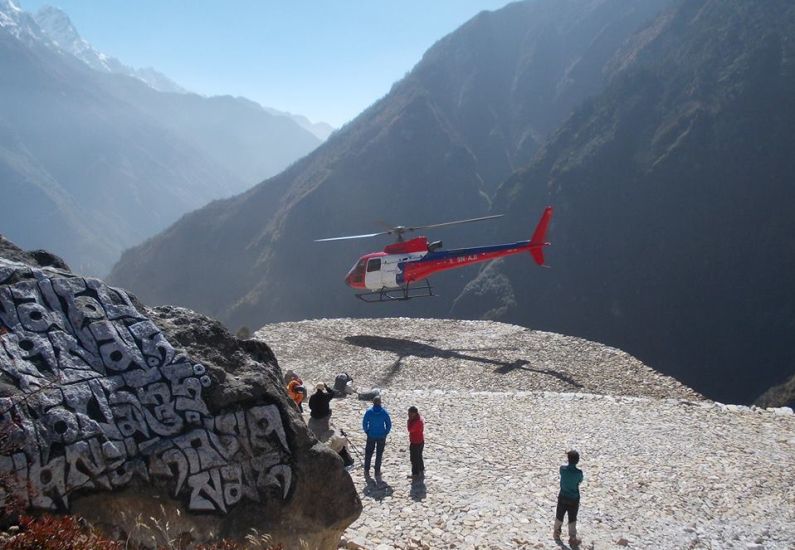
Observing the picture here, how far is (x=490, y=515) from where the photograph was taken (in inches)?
333

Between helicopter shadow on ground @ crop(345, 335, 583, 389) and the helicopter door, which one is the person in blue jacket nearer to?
helicopter shadow on ground @ crop(345, 335, 583, 389)

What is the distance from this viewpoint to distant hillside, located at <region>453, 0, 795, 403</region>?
54906 mm

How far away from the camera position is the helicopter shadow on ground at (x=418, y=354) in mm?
18656

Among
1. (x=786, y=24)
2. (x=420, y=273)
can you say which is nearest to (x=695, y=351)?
(x=786, y=24)

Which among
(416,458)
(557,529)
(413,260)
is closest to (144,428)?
(416,458)

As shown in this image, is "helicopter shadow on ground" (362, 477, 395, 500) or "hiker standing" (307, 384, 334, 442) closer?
"helicopter shadow on ground" (362, 477, 395, 500)

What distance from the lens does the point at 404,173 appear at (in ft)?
310

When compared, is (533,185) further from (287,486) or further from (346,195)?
(287,486)

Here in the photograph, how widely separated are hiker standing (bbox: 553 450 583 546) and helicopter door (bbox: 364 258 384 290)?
15818 millimetres

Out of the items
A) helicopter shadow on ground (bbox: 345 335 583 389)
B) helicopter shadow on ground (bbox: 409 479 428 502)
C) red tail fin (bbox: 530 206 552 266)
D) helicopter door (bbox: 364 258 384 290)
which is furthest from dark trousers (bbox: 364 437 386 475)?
red tail fin (bbox: 530 206 552 266)

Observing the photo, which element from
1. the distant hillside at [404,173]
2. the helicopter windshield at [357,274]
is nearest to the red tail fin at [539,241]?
the helicopter windshield at [357,274]

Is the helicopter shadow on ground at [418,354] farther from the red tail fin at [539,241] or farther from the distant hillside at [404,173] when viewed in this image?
the distant hillside at [404,173]

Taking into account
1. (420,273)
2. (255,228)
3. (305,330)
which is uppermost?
(255,228)

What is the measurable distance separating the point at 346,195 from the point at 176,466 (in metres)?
88.3
